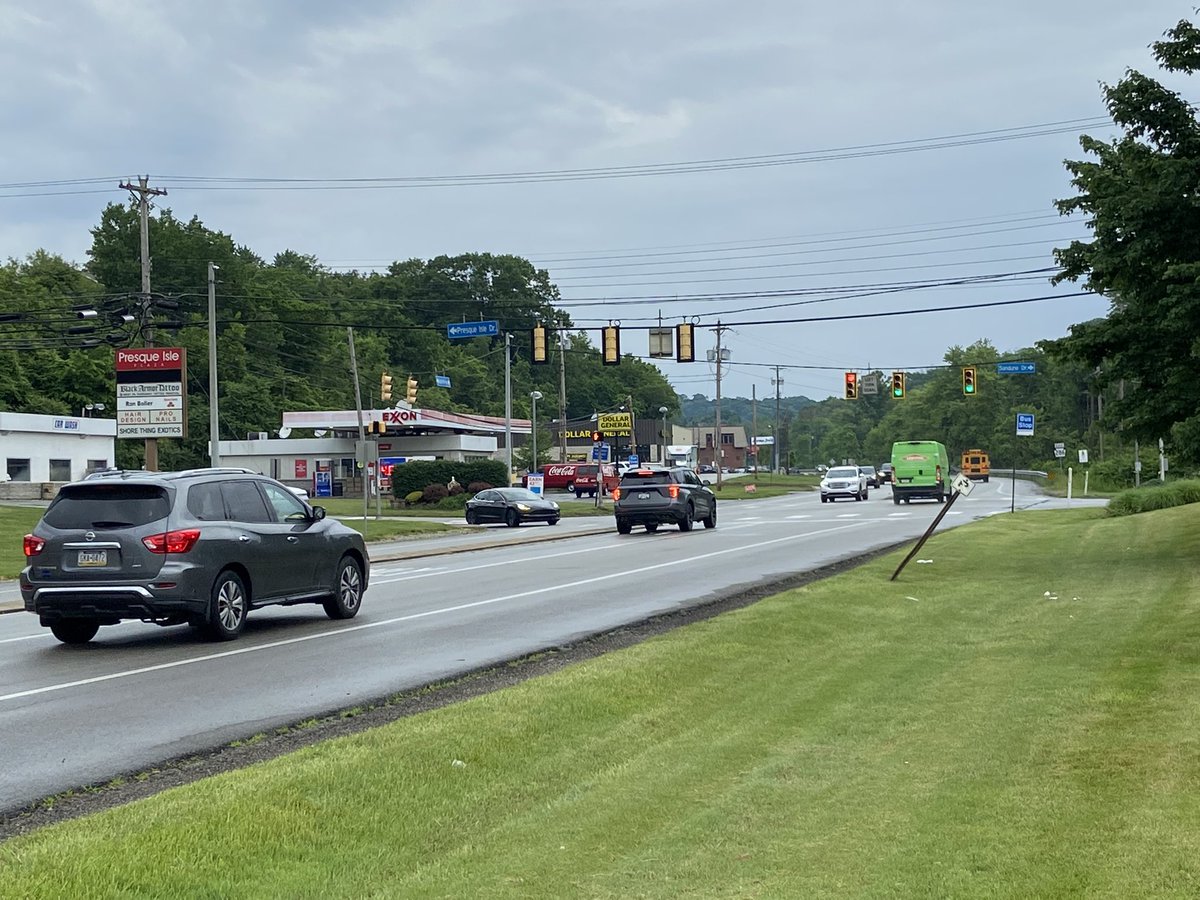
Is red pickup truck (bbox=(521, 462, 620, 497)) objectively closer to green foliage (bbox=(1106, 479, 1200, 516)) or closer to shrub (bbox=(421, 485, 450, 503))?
shrub (bbox=(421, 485, 450, 503))

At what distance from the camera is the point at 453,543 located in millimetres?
35594

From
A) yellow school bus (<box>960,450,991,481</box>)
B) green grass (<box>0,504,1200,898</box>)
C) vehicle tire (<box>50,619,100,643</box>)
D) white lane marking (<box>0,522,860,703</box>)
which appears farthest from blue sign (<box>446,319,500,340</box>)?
yellow school bus (<box>960,450,991,481</box>)

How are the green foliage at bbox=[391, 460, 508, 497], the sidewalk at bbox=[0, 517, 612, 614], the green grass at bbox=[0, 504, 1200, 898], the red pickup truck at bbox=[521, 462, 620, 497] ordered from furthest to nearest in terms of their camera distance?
1. the red pickup truck at bbox=[521, 462, 620, 497]
2. the green foliage at bbox=[391, 460, 508, 497]
3. the sidewalk at bbox=[0, 517, 612, 614]
4. the green grass at bbox=[0, 504, 1200, 898]

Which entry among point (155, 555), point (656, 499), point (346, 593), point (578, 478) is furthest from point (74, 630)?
point (578, 478)

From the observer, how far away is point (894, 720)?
9078mm

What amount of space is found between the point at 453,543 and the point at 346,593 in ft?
62.2

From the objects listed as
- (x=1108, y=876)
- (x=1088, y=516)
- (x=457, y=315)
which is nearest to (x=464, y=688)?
(x=1108, y=876)

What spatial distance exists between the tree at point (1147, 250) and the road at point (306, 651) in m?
5.89

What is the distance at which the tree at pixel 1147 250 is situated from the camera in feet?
63.0

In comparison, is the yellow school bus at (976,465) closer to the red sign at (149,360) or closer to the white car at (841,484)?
the white car at (841,484)

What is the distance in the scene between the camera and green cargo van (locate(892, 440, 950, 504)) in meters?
58.0

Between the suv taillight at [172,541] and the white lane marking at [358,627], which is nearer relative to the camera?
the white lane marking at [358,627]

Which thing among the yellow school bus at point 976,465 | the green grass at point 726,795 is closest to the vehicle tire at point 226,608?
the green grass at point 726,795

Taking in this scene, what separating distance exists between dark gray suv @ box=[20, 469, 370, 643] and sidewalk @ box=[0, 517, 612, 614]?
10102 millimetres
